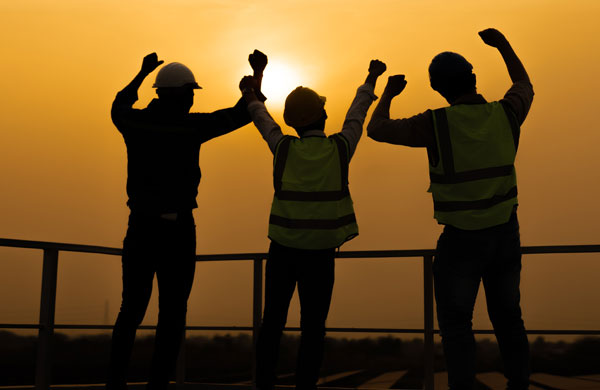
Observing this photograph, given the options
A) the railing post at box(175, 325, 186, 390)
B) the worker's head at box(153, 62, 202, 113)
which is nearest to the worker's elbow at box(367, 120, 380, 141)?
the worker's head at box(153, 62, 202, 113)

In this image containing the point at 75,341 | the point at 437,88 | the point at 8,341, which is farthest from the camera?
the point at 75,341

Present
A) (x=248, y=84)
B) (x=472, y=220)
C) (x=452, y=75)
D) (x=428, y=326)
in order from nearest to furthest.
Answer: (x=472, y=220) → (x=452, y=75) → (x=248, y=84) → (x=428, y=326)

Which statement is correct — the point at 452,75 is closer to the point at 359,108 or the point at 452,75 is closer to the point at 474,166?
the point at 474,166

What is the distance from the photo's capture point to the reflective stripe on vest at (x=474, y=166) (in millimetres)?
3047

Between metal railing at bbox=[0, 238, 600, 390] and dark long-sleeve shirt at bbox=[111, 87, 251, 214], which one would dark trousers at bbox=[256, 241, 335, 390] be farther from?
metal railing at bbox=[0, 238, 600, 390]

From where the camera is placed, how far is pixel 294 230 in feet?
11.2

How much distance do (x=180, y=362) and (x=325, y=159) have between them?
9.63 feet

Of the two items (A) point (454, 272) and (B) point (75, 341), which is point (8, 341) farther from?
(A) point (454, 272)

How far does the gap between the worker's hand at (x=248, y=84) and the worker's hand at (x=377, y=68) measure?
1.84 ft

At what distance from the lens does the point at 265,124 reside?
3.58 meters

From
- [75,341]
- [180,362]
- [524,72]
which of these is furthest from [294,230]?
[75,341]

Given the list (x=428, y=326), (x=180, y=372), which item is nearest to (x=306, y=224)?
(x=428, y=326)

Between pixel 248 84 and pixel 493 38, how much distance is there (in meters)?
1.16

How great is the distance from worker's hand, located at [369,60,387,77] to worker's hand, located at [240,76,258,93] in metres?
0.56
